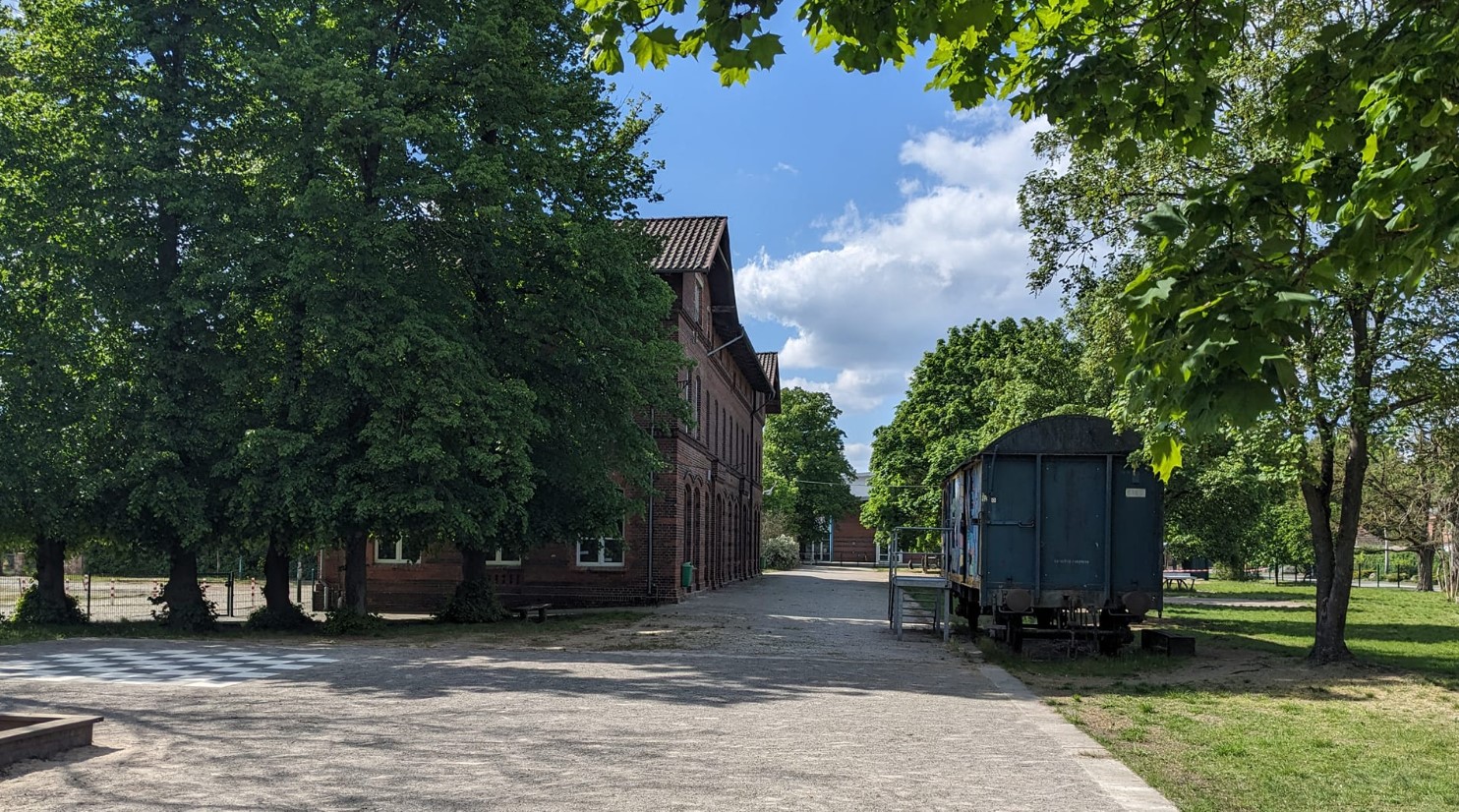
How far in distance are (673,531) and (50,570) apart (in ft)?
44.6

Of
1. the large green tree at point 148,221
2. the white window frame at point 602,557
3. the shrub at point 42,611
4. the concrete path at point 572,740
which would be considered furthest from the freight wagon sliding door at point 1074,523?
the shrub at point 42,611

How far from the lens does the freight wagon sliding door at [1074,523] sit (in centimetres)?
1644

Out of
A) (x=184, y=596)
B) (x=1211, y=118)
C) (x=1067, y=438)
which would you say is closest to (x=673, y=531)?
(x=184, y=596)

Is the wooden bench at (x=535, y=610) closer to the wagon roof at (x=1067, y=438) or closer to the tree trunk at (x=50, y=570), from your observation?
the tree trunk at (x=50, y=570)

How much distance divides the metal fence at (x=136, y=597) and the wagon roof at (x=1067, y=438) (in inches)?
597

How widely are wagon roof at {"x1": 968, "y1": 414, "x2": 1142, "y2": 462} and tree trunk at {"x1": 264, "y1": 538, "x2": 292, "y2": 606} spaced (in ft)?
42.5

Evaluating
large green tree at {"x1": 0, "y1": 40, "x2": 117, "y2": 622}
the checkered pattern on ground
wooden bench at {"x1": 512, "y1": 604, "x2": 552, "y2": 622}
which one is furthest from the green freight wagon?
large green tree at {"x1": 0, "y1": 40, "x2": 117, "y2": 622}

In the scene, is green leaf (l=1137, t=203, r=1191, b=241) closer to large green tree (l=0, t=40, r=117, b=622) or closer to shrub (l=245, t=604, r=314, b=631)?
large green tree (l=0, t=40, r=117, b=622)

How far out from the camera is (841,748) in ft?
29.1

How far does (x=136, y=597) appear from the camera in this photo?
3098cm

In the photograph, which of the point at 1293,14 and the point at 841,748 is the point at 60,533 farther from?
the point at 1293,14

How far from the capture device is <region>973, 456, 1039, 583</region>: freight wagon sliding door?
16.6m

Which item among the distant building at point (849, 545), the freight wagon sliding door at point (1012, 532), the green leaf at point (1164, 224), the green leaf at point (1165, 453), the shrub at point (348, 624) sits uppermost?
the green leaf at point (1164, 224)

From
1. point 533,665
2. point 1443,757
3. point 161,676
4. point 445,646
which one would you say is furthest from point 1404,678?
point 161,676
